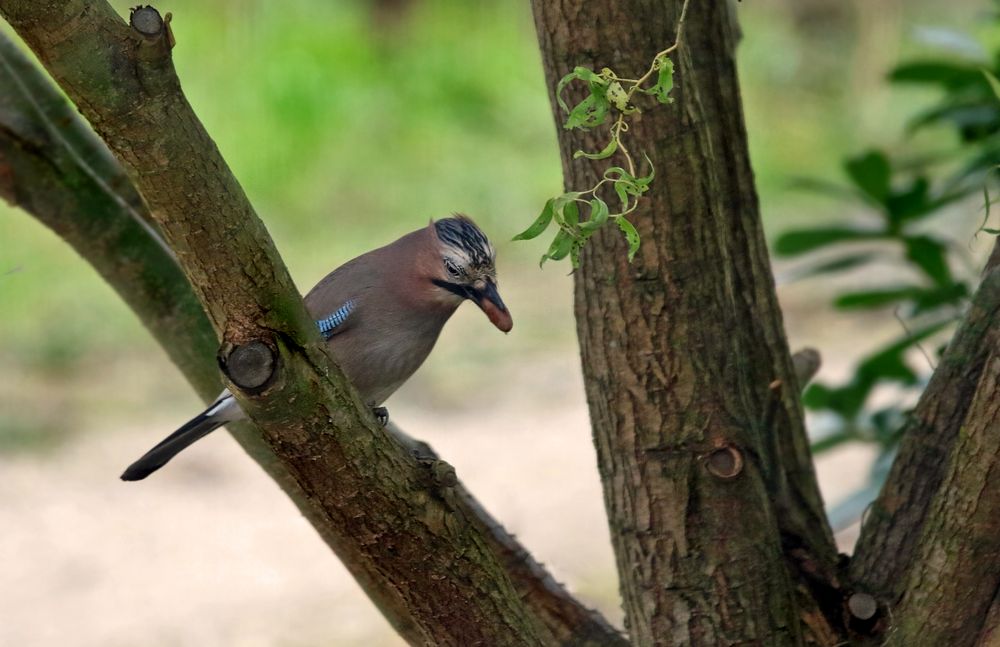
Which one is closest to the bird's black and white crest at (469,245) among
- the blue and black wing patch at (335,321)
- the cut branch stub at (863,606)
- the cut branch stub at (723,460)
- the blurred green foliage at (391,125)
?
the blue and black wing patch at (335,321)

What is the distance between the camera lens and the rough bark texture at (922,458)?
2260 millimetres

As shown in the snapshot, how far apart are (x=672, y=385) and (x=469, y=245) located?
0.70 metres

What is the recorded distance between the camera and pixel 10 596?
5.32 metres

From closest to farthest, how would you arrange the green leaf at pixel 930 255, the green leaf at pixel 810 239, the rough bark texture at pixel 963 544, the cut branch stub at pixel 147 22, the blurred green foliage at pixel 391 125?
the cut branch stub at pixel 147 22 < the rough bark texture at pixel 963 544 < the green leaf at pixel 930 255 < the green leaf at pixel 810 239 < the blurred green foliage at pixel 391 125

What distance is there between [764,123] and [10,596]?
6224 millimetres

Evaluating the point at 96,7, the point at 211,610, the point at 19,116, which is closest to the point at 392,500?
the point at 96,7

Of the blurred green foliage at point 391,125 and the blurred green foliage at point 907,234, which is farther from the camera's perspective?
the blurred green foliage at point 391,125

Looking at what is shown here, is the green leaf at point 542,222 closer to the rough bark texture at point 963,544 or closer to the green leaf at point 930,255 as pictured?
the rough bark texture at point 963,544

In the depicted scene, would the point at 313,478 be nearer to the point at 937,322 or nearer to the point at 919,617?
the point at 919,617

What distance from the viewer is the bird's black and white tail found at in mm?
2688

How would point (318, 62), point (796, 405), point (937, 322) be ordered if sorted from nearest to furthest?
1. point (796, 405)
2. point (937, 322)
3. point (318, 62)

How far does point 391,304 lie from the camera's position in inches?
120

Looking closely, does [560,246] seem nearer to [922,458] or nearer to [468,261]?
[922,458]

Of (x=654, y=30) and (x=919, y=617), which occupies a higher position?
(x=654, y=30)
